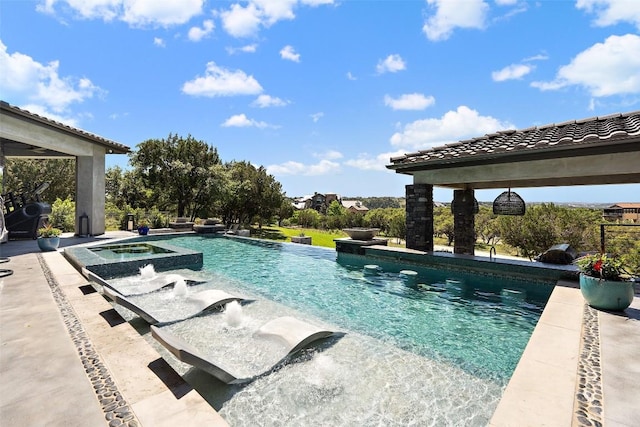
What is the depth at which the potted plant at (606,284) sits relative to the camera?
14.9ft

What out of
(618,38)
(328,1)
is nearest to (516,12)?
(618,38)

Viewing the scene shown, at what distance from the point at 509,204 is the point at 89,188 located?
18.1m

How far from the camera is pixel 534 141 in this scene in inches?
314

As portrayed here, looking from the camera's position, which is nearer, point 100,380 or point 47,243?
point 100,380

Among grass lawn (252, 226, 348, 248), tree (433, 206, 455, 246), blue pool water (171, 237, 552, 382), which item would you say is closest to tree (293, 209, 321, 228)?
grass lawn (252, 226, 348, 248)

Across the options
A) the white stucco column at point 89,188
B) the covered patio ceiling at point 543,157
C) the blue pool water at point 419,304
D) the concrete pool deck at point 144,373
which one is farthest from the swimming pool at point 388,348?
the white stucco column at point 89,188

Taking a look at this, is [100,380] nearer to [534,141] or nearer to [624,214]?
[534,141]

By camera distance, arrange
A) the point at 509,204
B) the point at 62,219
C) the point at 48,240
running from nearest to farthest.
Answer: the point at 48,240, the point at 509,204, the point at 62,219

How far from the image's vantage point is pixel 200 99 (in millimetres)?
19016

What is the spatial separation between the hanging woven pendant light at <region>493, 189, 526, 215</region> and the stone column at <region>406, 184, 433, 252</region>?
2.45 metres

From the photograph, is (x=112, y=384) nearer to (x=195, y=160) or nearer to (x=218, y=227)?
(x=218, y=227)

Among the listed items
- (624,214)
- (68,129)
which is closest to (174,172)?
(68,129)

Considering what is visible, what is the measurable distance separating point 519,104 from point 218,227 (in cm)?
1781

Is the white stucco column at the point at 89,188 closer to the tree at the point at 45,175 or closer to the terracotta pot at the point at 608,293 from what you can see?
the terracotta pot at the point at 608,293
